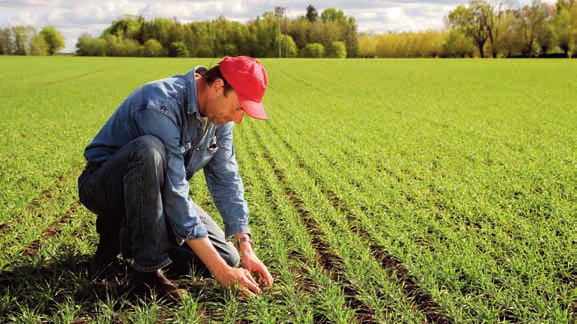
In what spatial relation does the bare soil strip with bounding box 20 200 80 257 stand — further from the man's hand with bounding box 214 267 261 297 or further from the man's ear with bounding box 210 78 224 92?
the man's ear with bounding box 210 78 224 92

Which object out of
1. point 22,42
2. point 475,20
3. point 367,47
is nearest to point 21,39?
point 22,42

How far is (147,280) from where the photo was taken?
9.77 feet

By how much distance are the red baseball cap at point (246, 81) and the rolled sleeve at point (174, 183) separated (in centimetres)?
44

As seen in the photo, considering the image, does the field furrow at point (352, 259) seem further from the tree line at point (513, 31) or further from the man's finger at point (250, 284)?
the tree line at point (513, 31)

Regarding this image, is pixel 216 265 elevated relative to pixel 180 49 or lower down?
lower down

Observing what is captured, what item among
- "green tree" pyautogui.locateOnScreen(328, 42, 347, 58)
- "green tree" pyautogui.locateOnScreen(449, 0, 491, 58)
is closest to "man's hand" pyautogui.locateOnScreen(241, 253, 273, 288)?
"green tree" pyautogui.locateOnScreen(449, 0, 491, 58)

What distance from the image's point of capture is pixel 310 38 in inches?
3812

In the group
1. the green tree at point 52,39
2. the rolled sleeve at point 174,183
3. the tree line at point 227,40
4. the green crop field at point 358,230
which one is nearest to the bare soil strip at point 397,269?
the green crop field at point 358,230

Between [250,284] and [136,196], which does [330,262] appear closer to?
[250,284]

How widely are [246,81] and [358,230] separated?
197 cm

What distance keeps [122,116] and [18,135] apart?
7.74 meters

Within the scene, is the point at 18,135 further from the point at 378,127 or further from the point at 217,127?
the point at 217,127

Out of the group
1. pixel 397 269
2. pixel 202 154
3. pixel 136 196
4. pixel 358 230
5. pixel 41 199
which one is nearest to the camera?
pixel 136 196

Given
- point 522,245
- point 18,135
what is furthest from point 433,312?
point 18,135
